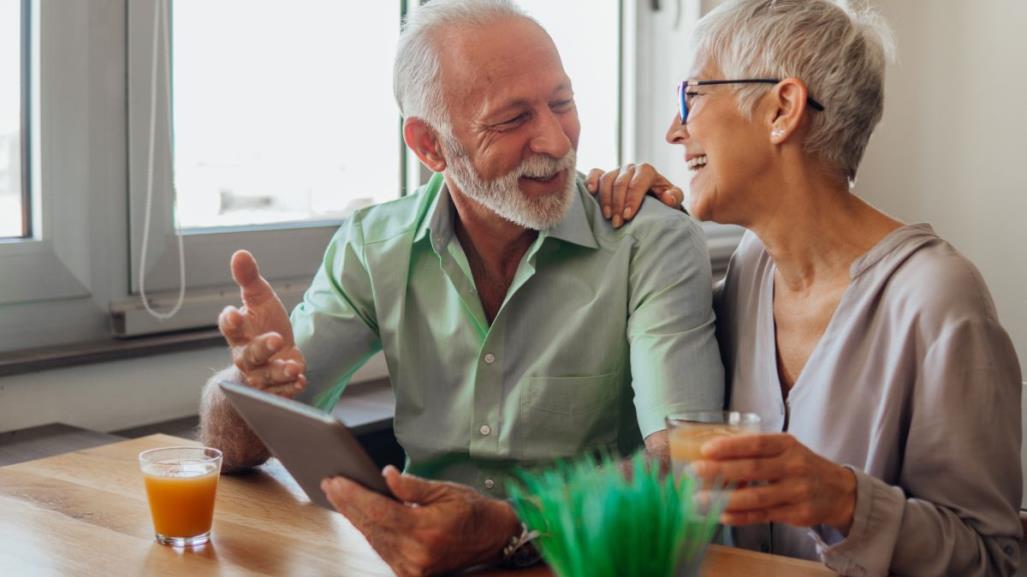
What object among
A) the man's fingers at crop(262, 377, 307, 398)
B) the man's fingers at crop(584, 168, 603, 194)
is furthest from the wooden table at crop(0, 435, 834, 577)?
the man's fingers at crop(584, 168, 603, 194)

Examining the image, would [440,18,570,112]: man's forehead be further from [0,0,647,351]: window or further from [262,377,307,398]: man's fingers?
[0,0,647,351]: window

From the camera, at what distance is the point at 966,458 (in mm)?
1442

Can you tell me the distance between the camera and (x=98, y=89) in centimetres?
233

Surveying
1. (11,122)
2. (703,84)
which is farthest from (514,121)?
(11,122)

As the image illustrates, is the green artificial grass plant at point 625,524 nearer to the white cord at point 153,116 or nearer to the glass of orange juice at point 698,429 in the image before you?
the glass of orange juice at point 698,429

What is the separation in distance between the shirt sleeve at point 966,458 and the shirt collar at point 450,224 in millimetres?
618

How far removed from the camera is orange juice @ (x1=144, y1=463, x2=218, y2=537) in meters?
1.40

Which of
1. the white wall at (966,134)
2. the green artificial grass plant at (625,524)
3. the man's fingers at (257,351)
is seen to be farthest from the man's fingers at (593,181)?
the white wall at (966,134)

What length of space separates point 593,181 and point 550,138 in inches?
7.3

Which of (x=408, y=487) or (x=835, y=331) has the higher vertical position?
(x=835, y=331)

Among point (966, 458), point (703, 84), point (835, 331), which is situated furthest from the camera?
point (703, 84)

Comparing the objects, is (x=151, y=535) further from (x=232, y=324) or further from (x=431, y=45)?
(x=431, y=45)

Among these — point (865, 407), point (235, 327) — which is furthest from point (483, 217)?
point (865, 407)

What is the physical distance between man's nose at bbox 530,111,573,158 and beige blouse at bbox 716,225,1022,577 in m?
0.52
